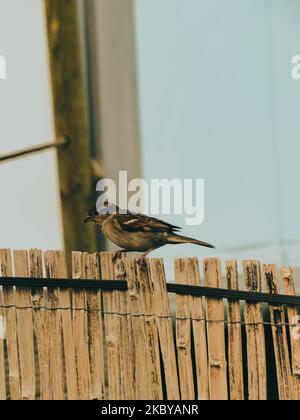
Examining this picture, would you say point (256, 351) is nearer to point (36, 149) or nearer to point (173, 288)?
point (173, 288)

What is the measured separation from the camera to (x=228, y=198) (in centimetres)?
318

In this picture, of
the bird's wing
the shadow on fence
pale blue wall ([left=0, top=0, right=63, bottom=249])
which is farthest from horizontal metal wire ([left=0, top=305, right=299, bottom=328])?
pale blue wall ([left=0, top=0, right=63, bottom=249])

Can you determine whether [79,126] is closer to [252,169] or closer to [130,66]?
[130,66]

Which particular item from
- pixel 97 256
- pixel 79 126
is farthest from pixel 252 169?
pixel 97 256

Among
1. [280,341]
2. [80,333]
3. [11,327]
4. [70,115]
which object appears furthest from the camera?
[70,115]

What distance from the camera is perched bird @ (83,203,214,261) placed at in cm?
221

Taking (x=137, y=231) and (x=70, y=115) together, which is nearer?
(x=137, y=231)

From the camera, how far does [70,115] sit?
3266 millimetres

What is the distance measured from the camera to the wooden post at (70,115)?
3.24 m

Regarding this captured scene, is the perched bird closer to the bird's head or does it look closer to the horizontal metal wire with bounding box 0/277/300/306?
the bird's head

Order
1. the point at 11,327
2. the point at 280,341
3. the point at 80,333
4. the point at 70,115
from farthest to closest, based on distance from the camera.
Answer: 1. the point at 70,115
2. the point at 11,327
3. the point at 80,333
4. the point at 280,341

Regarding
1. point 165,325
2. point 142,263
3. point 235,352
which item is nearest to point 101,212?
point 142,263

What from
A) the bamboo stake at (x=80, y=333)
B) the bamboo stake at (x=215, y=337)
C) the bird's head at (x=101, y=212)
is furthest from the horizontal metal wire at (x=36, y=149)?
the bamboo stake at (x=215, y=337)

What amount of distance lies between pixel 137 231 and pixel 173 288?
0.25 meters
